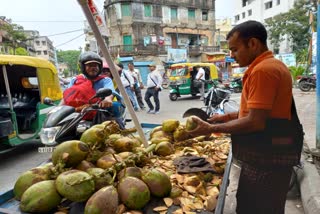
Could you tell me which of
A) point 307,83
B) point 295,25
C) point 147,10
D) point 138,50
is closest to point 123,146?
point 307,83

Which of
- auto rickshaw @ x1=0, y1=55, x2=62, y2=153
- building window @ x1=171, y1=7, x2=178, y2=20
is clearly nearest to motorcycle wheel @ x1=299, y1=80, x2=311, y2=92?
auto rickshaw @ x1=0, y1=55, x2=62, y2=153

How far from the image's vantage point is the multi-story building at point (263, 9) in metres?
31.1

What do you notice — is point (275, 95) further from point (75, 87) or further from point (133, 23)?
point (133, 23)

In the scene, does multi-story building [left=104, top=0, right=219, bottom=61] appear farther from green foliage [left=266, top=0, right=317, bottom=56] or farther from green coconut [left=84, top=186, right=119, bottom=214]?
green coconut [left=84, top=186, right=119, bottom=214]

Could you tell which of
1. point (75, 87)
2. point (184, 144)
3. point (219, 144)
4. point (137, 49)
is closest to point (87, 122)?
point (75, 87)

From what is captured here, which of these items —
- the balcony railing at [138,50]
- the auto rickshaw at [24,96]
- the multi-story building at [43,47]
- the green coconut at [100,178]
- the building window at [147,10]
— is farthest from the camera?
the multi-story building at [43,47]

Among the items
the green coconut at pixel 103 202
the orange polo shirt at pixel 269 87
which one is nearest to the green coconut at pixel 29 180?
the green coconut at pixel 103 202

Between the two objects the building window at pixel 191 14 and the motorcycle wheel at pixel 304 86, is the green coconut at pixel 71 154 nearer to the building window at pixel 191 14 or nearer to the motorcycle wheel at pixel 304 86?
the motorcycle wheel at pixel 304 86

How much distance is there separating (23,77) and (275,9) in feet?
114

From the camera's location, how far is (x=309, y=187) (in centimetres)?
285

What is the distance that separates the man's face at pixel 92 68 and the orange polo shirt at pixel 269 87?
80.9 inches

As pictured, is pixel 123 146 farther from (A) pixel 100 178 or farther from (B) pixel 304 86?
(B) pixel 304 86

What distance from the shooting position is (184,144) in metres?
2.23

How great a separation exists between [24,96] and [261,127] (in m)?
5.99
